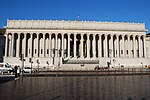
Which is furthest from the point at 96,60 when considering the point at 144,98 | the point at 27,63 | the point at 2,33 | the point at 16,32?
the point at 144,98

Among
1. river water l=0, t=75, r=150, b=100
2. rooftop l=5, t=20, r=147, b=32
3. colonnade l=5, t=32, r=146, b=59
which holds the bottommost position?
river water l=0, t=75, r=150, b=100

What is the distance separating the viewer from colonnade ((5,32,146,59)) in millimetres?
75438

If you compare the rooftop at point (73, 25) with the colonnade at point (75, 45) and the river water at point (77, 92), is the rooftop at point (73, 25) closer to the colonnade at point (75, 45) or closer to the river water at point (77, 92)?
the colonnade at point (75, 45)

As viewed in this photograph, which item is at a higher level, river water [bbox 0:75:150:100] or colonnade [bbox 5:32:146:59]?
colonnade [bbox 5:32:146:59]

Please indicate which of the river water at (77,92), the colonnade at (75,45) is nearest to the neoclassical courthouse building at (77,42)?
the colonnade at (75,45)

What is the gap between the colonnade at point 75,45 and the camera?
75.4m

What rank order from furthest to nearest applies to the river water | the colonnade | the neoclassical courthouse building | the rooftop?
1. the rooftop
2. the colonnade
3. the neoclassical courthouse building
4. the river water

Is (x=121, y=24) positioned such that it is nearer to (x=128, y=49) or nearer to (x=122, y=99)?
(x=128, y=49)

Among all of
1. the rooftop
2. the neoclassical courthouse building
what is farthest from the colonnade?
the rooftop

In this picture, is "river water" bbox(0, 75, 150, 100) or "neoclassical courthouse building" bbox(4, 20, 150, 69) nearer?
"river water" bbox(0, 75, 150, 100)

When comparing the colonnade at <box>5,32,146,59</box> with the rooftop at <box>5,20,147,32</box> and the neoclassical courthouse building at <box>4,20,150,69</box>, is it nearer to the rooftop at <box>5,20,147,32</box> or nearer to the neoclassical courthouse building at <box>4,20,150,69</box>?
the neoclassical courthouse building at <box>4,20,150,69</box>

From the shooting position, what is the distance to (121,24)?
81.4 metres

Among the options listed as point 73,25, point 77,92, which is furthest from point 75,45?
point 77,92

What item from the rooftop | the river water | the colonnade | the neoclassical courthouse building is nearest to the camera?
the river water
